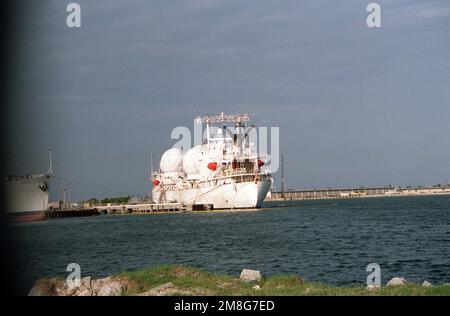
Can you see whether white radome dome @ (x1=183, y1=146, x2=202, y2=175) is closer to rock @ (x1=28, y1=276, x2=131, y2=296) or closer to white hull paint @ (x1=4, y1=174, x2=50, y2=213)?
white hull paint @ (x1=4, y1=174, x2=50, y2=213)

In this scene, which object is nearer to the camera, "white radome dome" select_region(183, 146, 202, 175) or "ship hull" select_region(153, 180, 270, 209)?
"ship hull" select_region(153, 180, 270, 209)

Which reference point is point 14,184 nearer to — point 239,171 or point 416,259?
point 239,171

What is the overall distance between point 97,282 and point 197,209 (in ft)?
276

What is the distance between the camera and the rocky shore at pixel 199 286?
16547 millimetres

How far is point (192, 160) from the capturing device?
4449 inches

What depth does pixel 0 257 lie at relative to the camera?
85.6 ft

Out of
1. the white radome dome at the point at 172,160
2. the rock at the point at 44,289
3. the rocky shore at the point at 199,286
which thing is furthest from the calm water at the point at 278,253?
the white radome dome at the point at 172,160

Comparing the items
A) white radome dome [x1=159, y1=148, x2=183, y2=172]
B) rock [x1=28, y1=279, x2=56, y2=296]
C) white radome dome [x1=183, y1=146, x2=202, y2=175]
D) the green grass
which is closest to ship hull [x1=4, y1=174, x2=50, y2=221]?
white radome dome [x1=183, y1=146, x2=202, y2=175]

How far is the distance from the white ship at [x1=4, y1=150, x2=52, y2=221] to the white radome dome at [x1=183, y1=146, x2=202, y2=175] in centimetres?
3327

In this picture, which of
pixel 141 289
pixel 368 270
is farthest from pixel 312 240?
pixel 141 289

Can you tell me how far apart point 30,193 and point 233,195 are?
31173mm

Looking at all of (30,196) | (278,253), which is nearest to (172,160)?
(30,196)

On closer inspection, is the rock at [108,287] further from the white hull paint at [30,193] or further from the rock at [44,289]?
the white hull paint at [30,193]

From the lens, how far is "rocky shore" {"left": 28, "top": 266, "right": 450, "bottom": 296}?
16.5 m
